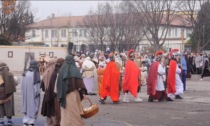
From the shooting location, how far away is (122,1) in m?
58.7

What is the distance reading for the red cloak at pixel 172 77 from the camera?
18.7 metres

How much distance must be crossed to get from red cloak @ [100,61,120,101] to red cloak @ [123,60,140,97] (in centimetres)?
43

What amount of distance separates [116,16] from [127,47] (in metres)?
4.59

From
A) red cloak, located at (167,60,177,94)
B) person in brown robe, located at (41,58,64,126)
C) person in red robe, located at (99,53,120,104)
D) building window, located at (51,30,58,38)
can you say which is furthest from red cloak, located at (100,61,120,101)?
building window, located at (51,30,58,38)

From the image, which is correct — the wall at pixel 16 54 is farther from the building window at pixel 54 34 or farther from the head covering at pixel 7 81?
the building window at pixel 54 34

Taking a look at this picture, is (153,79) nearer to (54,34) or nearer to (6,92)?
(6,92)

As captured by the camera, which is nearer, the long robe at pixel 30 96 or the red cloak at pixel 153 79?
the long robe at pixel 30 96

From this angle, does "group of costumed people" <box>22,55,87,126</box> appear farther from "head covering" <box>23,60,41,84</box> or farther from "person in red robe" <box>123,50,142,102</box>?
"person in red robe" <box>123,50,142,102</box>

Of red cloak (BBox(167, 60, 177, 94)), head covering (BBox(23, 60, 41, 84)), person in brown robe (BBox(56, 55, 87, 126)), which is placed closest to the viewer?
person in brown robe (BBox(56, 55, 87, 126))

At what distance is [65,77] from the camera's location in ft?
34.5

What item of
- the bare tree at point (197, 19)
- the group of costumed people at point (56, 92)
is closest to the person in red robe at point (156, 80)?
the group of costumed people at point (56, 92)

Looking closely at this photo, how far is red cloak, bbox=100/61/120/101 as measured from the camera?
1784 cm

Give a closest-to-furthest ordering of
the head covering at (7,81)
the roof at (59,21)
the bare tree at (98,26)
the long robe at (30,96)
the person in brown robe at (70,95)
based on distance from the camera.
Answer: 1. the person in brown robe at (70,95)
2. the long robe at (30,96)
3. the head covering at (7,81)
4. the bare tree at (98,26)
5. the roof at (59,21)

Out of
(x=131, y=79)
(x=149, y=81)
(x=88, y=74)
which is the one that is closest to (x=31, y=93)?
(x=131, y=79)
